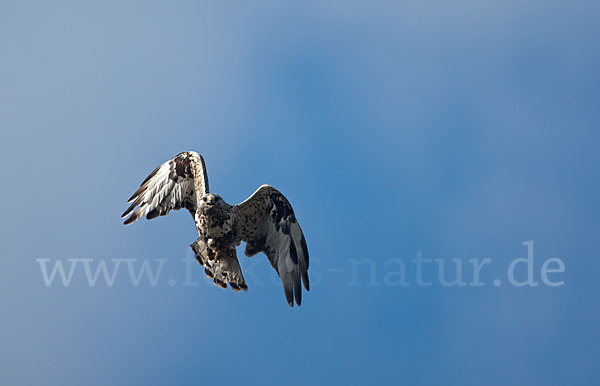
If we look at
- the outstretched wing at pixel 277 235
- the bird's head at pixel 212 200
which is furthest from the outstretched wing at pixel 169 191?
the outstretched wing at pixel 277 235

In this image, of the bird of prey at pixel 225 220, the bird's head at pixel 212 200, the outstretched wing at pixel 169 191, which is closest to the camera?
the bird's head at pixel 212 200

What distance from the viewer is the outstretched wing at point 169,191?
10.2 meters

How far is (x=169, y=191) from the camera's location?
10.3 metres

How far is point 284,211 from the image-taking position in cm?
1000

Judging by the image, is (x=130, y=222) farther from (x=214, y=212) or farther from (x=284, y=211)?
(x=284, y=211)

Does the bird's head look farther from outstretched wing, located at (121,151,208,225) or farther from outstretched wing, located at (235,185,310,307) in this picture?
outstretched wing, located at (121,151,208,225)

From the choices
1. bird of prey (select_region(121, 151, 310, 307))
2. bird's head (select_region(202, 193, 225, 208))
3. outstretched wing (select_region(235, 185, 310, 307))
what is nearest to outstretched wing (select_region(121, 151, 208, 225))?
bird of prey (select_region(121, 151, 310, 307))

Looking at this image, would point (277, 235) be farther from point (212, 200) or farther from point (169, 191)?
point (169, 191)

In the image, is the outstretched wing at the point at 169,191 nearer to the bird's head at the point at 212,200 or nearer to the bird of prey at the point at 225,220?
the bird of prey at the point at 225,220

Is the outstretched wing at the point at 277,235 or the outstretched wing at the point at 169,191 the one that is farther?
the outstretched wing at the point at 169,191

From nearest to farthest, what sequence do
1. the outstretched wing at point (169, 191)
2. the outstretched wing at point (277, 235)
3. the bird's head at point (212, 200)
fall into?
1. the bird's head at point (212, 200)
2. the outstretched wing at point (277, 235)
3. the outstretched wing at point (169, 191)

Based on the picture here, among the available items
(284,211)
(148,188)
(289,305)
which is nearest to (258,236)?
(284,211)

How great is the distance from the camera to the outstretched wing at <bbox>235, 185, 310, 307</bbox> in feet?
32.2

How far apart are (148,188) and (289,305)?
3.50m
